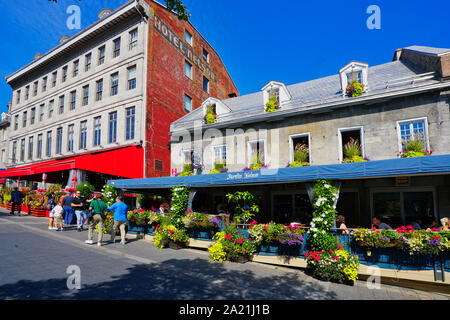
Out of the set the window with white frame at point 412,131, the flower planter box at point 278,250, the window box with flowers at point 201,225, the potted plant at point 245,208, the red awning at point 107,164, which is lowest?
the flower planter box at point 278,250

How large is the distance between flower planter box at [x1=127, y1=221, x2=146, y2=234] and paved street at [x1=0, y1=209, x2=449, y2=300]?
9.48 ft

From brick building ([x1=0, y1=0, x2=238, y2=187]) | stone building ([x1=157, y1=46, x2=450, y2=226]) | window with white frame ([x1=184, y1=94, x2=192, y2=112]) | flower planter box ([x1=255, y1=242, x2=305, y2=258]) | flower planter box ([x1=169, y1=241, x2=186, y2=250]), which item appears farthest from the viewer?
window with white frame ([x1=184, y1=94, x2=192, y2=112])

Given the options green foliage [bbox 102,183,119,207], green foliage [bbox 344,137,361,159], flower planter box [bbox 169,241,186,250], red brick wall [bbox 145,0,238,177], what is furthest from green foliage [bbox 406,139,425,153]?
red brick wall [bbox 145,0,238,177]

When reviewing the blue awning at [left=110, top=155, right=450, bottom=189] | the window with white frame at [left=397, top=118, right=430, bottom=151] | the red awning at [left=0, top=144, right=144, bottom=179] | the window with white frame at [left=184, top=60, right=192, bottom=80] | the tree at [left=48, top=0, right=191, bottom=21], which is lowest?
the blue awning at [left=110, top=155, right=450, bottom=189]

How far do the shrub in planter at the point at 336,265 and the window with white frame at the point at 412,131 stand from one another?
6185mm

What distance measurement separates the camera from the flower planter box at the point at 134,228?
A: 1177 cm

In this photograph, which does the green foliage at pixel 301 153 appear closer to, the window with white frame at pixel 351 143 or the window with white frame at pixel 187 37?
the window with white frame at pixel 351 143

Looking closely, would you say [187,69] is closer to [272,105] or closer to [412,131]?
[272,105]

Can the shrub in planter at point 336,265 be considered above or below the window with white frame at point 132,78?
below

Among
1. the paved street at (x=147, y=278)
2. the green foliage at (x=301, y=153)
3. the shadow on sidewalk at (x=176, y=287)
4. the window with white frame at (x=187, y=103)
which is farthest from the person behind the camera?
the window with white frame at (x=187, y=103)

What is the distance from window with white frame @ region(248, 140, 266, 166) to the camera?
1338 cm

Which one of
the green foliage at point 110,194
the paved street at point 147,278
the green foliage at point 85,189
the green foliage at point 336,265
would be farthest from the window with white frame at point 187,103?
the green foliage at point 336,265

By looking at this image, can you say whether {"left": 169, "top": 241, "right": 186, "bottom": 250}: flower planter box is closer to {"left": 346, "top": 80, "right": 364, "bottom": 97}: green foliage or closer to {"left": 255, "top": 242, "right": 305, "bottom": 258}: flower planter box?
{"left": 255, "top": 242, "right": 305, "bottom": 258}: flower planter box
